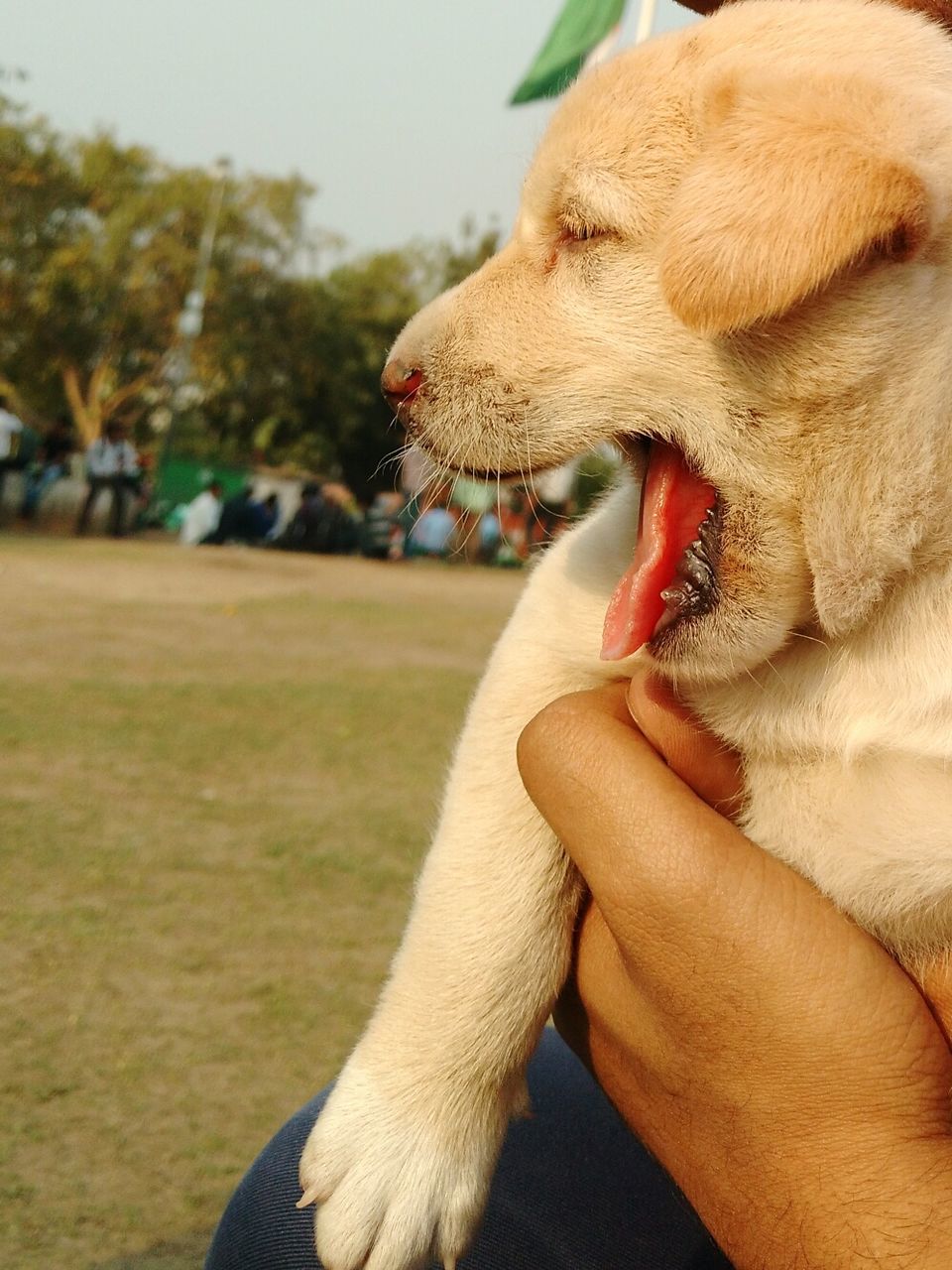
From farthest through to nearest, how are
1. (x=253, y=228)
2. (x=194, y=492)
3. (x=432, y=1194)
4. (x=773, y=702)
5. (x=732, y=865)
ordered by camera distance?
(x=253, y=228)
(x=194, y=492)
(x=432, y=1194)
(x=773, y=702)
(x=732, y=865)

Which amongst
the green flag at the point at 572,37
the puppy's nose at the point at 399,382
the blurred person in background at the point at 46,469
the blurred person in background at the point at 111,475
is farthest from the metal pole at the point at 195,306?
the puppy's nose at the point at 399,382

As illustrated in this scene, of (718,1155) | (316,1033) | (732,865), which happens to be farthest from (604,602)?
(316,1033)

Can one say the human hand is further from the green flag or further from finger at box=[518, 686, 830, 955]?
the green flag

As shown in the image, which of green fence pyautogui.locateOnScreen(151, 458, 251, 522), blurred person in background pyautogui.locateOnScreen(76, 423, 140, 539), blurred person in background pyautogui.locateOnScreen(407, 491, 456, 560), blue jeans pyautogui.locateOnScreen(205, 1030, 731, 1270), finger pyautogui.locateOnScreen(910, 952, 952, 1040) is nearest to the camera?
finger pyautogui.locateOnScreen(910, 952, 952, 1040)

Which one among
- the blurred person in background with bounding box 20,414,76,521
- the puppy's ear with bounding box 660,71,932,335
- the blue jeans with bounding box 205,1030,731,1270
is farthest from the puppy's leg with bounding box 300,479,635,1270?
the blurred person in background with bounding box 20,414,76,521

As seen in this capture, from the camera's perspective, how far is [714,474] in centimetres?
174

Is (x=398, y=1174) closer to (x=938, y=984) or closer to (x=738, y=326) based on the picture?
(x=938, y=984)

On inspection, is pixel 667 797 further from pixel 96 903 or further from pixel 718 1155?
pixel 96 903

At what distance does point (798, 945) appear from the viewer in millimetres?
1571

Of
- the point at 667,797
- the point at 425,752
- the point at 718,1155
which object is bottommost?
the point at 425,752

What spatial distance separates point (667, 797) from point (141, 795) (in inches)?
164

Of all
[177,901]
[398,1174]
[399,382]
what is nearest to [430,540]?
[177,901]

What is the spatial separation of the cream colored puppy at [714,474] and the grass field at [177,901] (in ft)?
3.40

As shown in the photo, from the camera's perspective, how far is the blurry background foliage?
32750 mm
